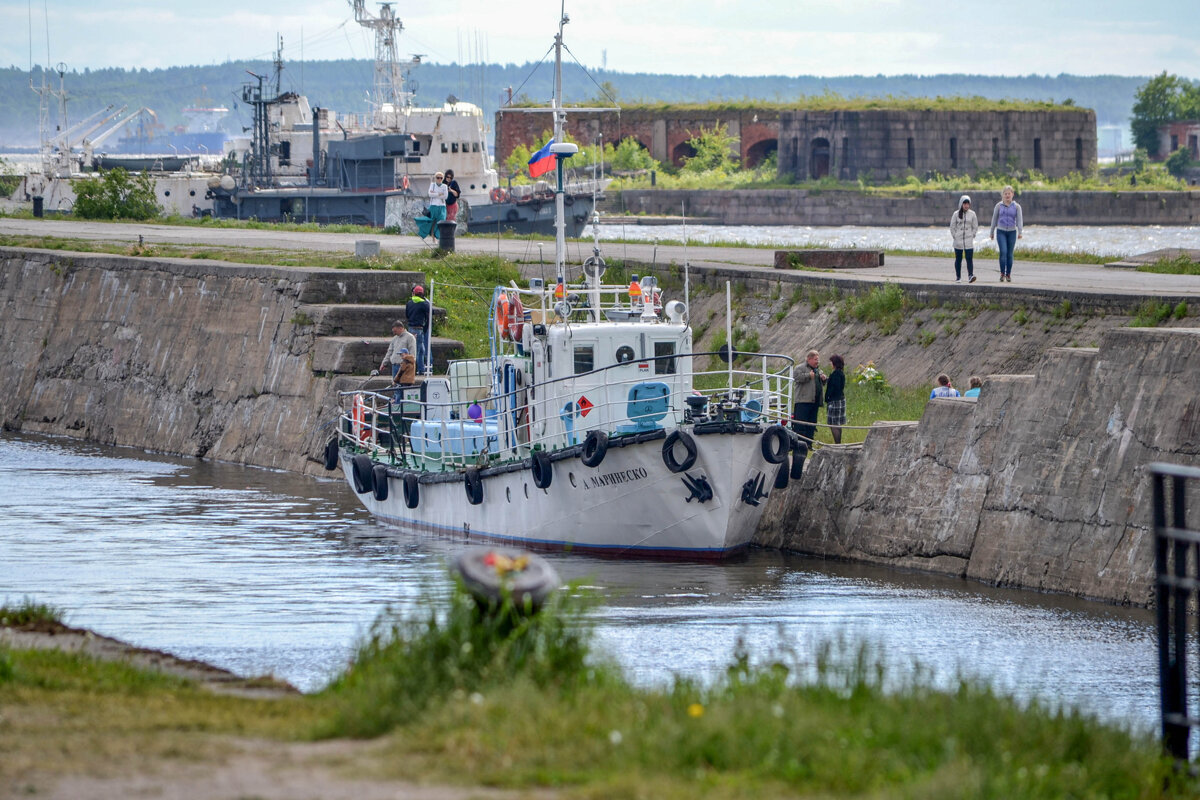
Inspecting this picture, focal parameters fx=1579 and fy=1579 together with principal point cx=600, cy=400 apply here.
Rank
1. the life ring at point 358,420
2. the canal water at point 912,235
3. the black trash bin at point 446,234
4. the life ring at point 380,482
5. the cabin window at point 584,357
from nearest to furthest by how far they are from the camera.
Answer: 1. the cabin window at point 584,357
2. the life ring at point 380,482
3. the life ring at point 358,420
4. the black trash bin at point 446,234
5. the canal water at point 912,235

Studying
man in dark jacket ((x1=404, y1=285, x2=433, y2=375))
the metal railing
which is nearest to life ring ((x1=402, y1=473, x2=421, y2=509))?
man in dark jacket ((x1=404, y1=285, x2=433, y2=375))

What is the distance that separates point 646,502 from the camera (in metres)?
19.9

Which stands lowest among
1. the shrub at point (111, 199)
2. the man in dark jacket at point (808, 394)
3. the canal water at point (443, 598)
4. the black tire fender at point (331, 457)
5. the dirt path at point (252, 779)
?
the canal water at point (443, 598)

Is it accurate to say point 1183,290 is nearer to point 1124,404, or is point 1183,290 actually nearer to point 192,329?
point 1124,404

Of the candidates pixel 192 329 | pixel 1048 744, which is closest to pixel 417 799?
pixel 1048 744

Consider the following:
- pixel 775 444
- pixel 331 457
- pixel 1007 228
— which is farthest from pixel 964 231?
pixel 331 457

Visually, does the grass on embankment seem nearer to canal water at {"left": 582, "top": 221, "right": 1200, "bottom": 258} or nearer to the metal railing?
the metal railing

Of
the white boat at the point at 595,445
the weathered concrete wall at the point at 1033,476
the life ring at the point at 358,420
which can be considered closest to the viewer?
the weathered concrete wall at the point at 1033,476

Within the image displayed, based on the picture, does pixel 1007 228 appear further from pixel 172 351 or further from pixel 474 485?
pixel 172 351

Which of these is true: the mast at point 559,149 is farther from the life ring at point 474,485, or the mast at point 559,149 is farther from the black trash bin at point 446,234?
the black trash bin at point 446,234

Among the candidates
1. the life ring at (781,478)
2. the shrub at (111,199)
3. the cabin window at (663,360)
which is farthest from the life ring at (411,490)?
the shrub at (111,199)

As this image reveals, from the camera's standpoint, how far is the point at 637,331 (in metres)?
21.1

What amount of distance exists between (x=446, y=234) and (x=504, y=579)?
2950 cm

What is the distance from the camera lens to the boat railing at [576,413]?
20000mm
